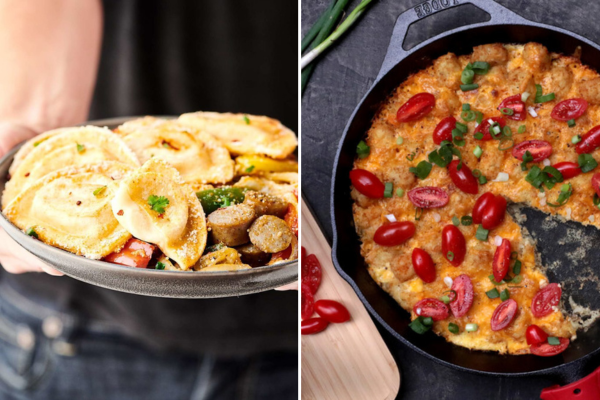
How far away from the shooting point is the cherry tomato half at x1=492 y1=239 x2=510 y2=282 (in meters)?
2.26

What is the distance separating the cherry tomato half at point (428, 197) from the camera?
2320 mm

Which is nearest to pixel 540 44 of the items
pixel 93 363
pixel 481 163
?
pixel 481 163

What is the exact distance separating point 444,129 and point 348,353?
42.5 inches

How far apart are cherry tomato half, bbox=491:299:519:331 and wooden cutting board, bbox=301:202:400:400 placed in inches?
18.9

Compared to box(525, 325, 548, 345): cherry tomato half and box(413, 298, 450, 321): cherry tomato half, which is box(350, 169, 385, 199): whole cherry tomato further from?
box(525, 325, 548, 345): cherry tomato half

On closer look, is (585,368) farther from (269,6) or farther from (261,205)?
(269,6)

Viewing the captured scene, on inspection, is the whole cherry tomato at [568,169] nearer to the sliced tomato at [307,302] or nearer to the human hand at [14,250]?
the sliced tomato at [307,302]

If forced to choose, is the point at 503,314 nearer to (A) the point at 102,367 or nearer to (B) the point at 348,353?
(B) the point at 348,353

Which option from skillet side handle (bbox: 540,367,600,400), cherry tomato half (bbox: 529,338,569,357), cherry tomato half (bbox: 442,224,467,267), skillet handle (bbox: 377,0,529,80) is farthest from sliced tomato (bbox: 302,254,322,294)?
skillet side handle (bbox: 540,367,600,400)

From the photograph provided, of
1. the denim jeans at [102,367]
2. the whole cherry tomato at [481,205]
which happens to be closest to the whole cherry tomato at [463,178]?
the whole cherry tomato at [481,205]

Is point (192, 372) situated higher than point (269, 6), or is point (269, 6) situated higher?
point (269, 6)

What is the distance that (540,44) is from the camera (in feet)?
7.66

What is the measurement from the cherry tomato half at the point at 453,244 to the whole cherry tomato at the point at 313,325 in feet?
2.03

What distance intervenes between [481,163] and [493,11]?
2.10ft
